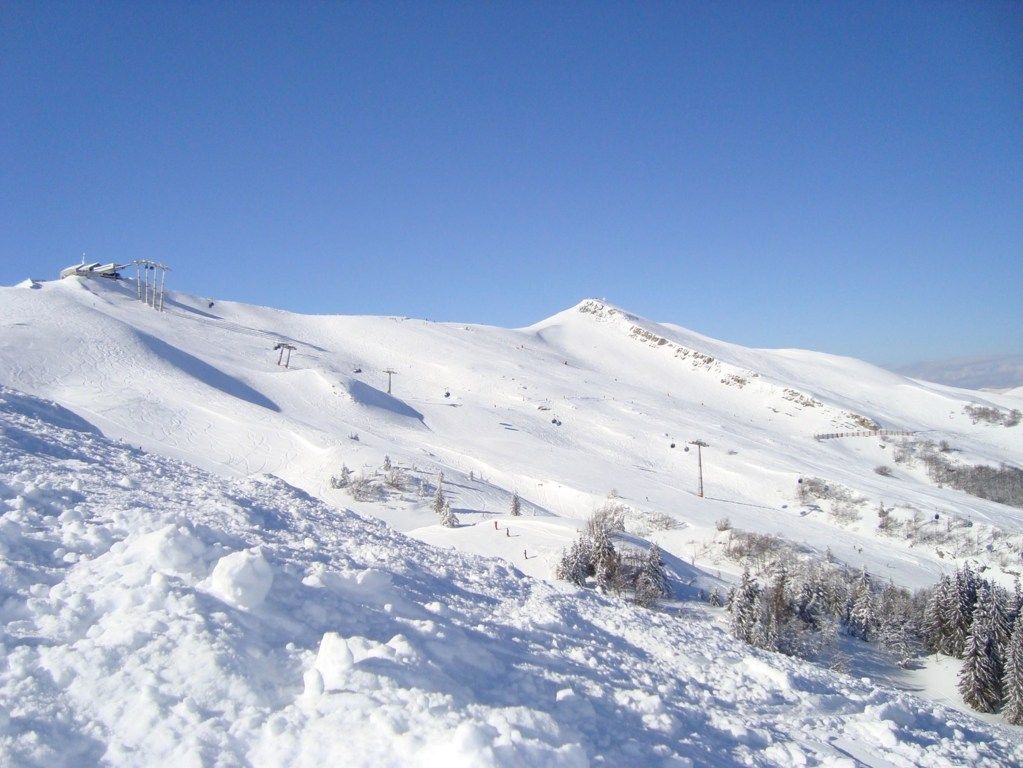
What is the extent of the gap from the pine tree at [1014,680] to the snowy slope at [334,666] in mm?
6078

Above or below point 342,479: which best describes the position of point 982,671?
below

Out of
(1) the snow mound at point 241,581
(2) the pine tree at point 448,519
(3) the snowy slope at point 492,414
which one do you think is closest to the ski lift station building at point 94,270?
(3) the snowy slope at point 492,414

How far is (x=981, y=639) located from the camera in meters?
15.3

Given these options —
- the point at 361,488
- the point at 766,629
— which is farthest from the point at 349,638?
the point at 361,488

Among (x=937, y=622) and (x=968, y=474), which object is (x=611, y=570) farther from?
(x=968, y=474)

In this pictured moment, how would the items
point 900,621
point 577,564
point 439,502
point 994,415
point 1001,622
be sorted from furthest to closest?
point 994,415
point 439,502
point 900,621
point 1001,622
point 577,564

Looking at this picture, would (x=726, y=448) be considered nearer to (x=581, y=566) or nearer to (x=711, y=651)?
(x=581, y=566)

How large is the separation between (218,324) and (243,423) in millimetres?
35335

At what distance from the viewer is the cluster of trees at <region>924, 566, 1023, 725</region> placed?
14.2 metres

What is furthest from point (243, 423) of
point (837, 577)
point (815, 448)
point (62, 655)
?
point (815, 448)


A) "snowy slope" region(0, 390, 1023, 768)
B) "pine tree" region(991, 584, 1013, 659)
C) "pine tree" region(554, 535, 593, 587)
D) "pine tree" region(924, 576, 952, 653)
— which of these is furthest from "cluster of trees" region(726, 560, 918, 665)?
"snowy slope" region(0, 390, 1023, 768)

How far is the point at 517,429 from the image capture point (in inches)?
1801

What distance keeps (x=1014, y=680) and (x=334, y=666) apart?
53.5 ft

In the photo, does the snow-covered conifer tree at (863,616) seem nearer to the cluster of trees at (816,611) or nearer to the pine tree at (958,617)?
the cluster of trees at (816,611)
